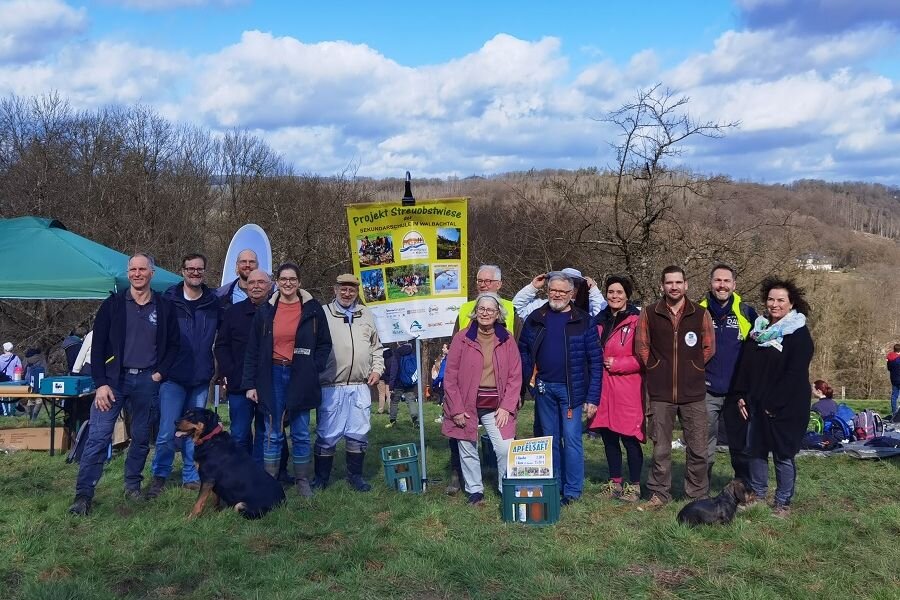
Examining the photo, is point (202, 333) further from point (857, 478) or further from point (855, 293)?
point (855, 293)

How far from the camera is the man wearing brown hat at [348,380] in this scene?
22.8 feet

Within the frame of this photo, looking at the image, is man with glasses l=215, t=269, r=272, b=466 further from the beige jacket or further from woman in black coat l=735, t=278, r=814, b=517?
woman in black coat l=735, t=278, r=814, b=517

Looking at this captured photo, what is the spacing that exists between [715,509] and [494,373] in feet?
6.60

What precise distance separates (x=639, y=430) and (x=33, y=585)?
4.62m

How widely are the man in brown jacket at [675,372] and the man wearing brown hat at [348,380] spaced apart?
244 cm

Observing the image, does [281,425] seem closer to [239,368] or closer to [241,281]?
[239,368]

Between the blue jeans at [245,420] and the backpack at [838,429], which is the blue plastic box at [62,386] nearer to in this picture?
the blue jeans at [245,420]

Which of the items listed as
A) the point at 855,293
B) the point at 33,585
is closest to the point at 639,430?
the point at 33,585

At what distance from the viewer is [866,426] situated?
10.9 m

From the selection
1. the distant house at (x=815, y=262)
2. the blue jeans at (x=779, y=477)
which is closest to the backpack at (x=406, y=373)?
the blue jeans at (x=779, y=477)

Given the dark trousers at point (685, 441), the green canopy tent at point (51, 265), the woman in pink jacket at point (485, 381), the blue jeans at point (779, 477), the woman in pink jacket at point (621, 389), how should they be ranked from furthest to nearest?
the green canopy tent at point (51, 265) → the woman in pink jacket at point (621, 389) → the woman in pink jacket at point (485, 381) → the dark trousers at point (685, 441) → the blue jeans at point (779, 477)

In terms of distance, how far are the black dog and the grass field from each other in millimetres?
99

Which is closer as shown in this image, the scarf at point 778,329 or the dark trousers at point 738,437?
the scarf at point 778,329

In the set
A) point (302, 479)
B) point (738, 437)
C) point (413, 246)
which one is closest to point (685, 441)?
point (738, 437)
